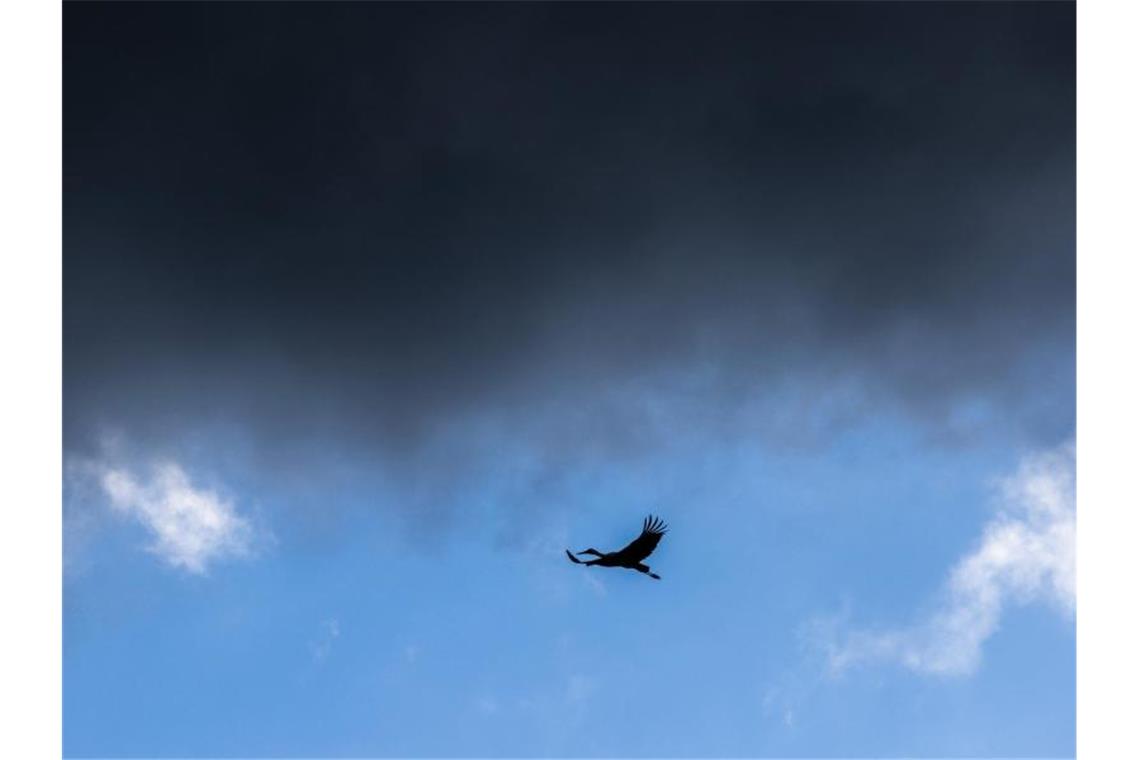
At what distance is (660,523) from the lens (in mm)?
57594
